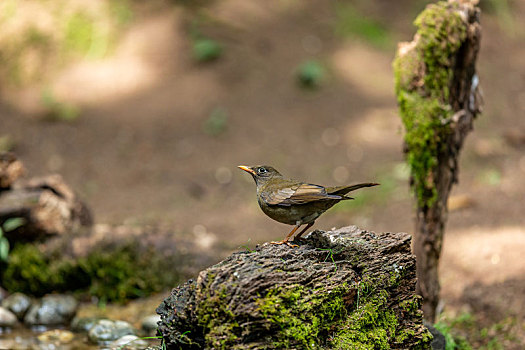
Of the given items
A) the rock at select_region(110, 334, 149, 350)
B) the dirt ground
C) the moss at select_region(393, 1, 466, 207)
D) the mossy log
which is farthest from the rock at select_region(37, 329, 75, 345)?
the moss at select_region(393, 1, 466, 207)

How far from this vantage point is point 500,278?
488cm

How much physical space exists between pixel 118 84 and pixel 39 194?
18.2 feet

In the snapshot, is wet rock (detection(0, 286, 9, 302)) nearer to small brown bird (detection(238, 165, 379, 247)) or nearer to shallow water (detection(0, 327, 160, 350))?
shallow water (detection(0, 327, 160, 350))

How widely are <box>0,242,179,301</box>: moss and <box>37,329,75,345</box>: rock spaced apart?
677mm

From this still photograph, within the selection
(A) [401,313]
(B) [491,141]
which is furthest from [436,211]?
(B) [491,141]

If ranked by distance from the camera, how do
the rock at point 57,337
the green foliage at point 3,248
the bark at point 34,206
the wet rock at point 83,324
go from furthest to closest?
the bark at point 34,206, the green foliage at point 3,248, the wet rock at point 83,324, the rock at point 57,337

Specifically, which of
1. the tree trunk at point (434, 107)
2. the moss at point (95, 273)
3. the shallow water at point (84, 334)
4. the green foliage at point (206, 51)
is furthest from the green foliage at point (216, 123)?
the tree trunk at point (434, 107)

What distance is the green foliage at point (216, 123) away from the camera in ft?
33.1

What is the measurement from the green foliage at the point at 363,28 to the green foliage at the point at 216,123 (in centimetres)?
348

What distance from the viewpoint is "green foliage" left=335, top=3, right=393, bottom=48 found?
11.7m

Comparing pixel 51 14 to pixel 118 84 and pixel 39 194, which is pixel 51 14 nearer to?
pixel 118 84

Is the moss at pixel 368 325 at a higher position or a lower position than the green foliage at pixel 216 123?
lower

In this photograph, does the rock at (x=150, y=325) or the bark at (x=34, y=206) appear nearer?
the rock at (x=150, y=325)

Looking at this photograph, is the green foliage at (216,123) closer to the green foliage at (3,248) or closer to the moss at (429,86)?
the green foliage at (3,248)
